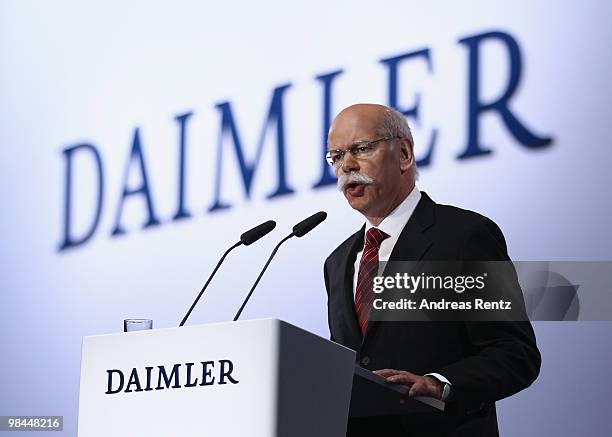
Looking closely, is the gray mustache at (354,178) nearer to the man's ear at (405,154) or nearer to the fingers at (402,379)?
the man's ear at (405,154)

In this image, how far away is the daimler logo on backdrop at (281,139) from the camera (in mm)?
3662

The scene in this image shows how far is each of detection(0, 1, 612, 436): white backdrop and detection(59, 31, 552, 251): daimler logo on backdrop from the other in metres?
0.02

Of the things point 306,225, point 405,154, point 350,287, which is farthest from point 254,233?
point 405,154

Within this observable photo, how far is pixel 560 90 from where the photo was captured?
3611mm

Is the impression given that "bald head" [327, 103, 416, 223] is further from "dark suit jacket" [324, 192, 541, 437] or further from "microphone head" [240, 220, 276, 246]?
"microphone head" [240, 220, 276, 246]

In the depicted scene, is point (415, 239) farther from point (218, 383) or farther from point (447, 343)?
point (218, 383)

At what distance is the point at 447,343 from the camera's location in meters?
2.53

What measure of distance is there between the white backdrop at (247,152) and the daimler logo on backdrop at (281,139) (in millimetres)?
21

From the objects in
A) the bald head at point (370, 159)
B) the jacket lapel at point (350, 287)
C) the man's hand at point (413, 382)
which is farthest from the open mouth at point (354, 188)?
the man's hand at point (413, 382)

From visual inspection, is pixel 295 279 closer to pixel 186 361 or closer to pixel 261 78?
pixel 261 78

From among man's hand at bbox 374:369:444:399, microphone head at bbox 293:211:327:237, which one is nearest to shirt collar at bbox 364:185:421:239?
microphone head at bbox 293:211:327:237

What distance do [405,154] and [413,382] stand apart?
0.98 metres

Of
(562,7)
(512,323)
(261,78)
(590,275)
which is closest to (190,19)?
(261,78)
